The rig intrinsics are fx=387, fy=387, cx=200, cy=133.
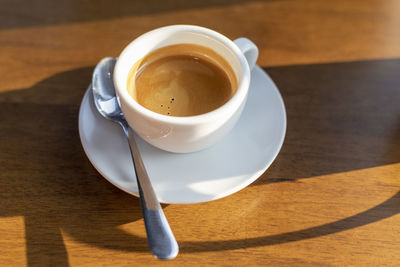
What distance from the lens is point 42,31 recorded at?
3.26ft

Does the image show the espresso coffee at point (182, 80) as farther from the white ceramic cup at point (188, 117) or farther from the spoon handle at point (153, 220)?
the spoon handle at point (153, 220)

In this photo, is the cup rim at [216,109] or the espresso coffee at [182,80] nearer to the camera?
the cup rim at [216,109]

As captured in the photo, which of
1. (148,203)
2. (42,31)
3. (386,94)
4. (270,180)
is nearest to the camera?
(148,203)

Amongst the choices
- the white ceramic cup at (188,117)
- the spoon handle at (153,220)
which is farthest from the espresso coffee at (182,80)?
the spoon handle at (153,220)

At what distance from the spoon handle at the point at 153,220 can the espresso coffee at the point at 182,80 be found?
134mm

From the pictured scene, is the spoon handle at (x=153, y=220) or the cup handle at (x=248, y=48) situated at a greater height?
the cup handle at (x=248, y=48)

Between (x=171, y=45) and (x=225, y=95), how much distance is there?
0.50ft

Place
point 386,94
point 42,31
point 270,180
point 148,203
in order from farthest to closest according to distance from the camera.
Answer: point 42,31
point 386,94
point 270,180
point 148,203

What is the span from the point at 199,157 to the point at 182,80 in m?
0.19

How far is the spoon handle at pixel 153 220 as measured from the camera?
58 centimetres

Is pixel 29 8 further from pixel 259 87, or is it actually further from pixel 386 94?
pixel 386 94

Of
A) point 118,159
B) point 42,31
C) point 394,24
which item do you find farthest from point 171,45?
point 394,24

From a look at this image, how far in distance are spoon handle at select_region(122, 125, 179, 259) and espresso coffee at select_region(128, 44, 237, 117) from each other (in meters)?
0.13

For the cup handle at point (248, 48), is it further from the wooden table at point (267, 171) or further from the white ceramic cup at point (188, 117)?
the wooden table at point (267, 171)
